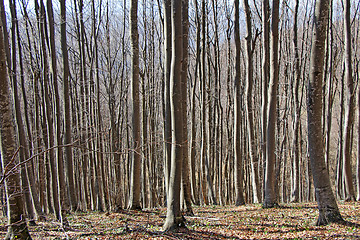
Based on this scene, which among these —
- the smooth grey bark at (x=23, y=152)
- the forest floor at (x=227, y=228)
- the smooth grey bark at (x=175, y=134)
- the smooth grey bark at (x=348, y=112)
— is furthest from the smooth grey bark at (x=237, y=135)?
the smooth grey bark at (x=23, y=152)

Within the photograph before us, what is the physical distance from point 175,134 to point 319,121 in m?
3.00

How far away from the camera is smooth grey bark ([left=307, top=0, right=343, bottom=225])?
5.68 metres

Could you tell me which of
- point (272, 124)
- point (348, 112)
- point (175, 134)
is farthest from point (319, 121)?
point (348, 112)

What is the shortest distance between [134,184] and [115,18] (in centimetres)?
1466

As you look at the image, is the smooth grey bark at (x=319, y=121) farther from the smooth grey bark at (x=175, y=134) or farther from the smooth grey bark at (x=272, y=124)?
the smooth grey bark at (x=175, y=134)

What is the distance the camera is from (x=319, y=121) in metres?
5.82

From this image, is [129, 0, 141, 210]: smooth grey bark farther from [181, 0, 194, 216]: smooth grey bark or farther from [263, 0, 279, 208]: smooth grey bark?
[263, 0, 279, 208]: smooth grey bark

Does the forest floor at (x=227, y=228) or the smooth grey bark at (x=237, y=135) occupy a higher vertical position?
the smooth grey bark at (x=237, y=135)

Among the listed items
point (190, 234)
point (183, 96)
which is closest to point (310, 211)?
point (190, 234)

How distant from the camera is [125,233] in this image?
6504 mm

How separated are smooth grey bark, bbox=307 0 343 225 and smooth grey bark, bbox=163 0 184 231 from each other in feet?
9.03

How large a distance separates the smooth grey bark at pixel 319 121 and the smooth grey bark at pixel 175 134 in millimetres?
2753

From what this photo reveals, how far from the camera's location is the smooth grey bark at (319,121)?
18.6 ft

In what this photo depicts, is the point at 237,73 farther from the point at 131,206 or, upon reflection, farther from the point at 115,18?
the point at 115,18
